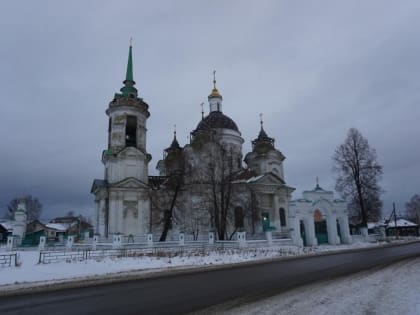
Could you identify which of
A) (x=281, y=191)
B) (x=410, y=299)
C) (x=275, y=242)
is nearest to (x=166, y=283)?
(x=410, y=299)

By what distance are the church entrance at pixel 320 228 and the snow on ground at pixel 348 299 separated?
838 inches

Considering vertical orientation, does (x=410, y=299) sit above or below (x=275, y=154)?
below

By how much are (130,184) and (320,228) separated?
65.7ft

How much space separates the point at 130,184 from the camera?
3372 cm

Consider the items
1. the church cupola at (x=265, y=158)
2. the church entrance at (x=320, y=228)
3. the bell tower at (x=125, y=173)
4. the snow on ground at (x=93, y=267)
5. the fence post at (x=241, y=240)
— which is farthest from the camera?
the church cupola at (x=265, y=158)

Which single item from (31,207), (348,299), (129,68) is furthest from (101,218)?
(31,207)

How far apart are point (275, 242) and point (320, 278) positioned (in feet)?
55.2

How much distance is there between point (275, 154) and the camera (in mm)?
43938

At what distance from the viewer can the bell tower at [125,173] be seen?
33.2 m

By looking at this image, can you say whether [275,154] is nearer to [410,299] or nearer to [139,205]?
[139,205]

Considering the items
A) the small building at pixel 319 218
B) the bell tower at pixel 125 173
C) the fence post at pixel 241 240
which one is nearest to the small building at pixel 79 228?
the bell tower at pixel 125 173

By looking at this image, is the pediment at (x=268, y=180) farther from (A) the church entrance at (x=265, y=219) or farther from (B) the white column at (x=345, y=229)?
(B) the white column at (x=345, y=229)

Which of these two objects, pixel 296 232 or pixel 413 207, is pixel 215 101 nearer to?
pixel 296 232

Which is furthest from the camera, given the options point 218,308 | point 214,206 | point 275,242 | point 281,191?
point 281,191
